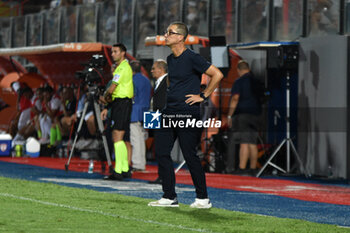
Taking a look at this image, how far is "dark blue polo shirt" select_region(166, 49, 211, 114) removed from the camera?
10242 millimetres

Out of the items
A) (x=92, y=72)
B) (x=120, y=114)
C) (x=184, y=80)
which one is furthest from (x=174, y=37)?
(x=92, y=72)

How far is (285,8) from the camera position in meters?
19.0

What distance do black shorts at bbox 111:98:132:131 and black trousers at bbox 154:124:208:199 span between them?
450 cm

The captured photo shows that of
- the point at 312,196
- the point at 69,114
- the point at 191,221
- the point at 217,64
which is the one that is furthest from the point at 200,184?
the point at 69,114

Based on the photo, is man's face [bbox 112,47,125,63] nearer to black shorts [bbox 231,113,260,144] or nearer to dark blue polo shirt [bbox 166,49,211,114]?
black shorts [bbox 231,113,260,144]

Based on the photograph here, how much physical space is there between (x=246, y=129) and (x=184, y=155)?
7686 mm

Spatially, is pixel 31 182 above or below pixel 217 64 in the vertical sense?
below

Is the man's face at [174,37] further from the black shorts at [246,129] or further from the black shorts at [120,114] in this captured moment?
the black shorts at [246,129]

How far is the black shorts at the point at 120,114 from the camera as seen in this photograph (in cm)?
1507

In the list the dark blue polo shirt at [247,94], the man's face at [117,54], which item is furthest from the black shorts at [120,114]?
the dark blue polo shirt at [247,94]

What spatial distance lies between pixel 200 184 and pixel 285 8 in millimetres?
9375

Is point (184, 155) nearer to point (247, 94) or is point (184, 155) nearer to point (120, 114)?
point (120, 114)

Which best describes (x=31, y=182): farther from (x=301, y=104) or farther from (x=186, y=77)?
(x=301, y=104)

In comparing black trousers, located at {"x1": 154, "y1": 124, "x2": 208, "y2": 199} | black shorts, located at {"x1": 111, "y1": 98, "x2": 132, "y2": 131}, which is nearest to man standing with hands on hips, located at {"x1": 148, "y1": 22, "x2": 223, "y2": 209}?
black trousers, located at {"x1": 154, "y1": 124, "x2": 208, "y2": 199}
